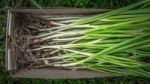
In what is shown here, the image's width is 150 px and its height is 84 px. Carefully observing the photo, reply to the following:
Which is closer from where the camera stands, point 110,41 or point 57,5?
point 110,41

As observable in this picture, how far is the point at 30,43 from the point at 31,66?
122 mm

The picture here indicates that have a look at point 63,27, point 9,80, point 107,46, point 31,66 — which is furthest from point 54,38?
point 9,80

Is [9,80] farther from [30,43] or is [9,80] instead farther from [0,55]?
[30,43]

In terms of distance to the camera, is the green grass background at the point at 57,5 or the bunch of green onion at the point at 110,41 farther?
the green grass background at the point at 57,5

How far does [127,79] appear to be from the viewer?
6.31 feet

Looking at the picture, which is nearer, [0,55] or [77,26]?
[77,26]

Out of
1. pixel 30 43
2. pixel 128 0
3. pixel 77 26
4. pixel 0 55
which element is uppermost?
pixel 128 0

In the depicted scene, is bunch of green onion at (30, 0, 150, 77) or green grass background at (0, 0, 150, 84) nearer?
bunch of green onion at (30, 0, 150, 77)

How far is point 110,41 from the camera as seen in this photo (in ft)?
5.22

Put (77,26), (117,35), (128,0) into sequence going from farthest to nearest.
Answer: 1. (128,0)
2. (77,26)
3. (117,35)

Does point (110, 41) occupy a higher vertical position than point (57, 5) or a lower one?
lower

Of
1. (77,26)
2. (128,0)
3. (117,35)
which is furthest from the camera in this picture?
(128,0)

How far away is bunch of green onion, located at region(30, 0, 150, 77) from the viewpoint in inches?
60.9

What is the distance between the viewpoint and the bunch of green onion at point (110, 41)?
1.55 m
